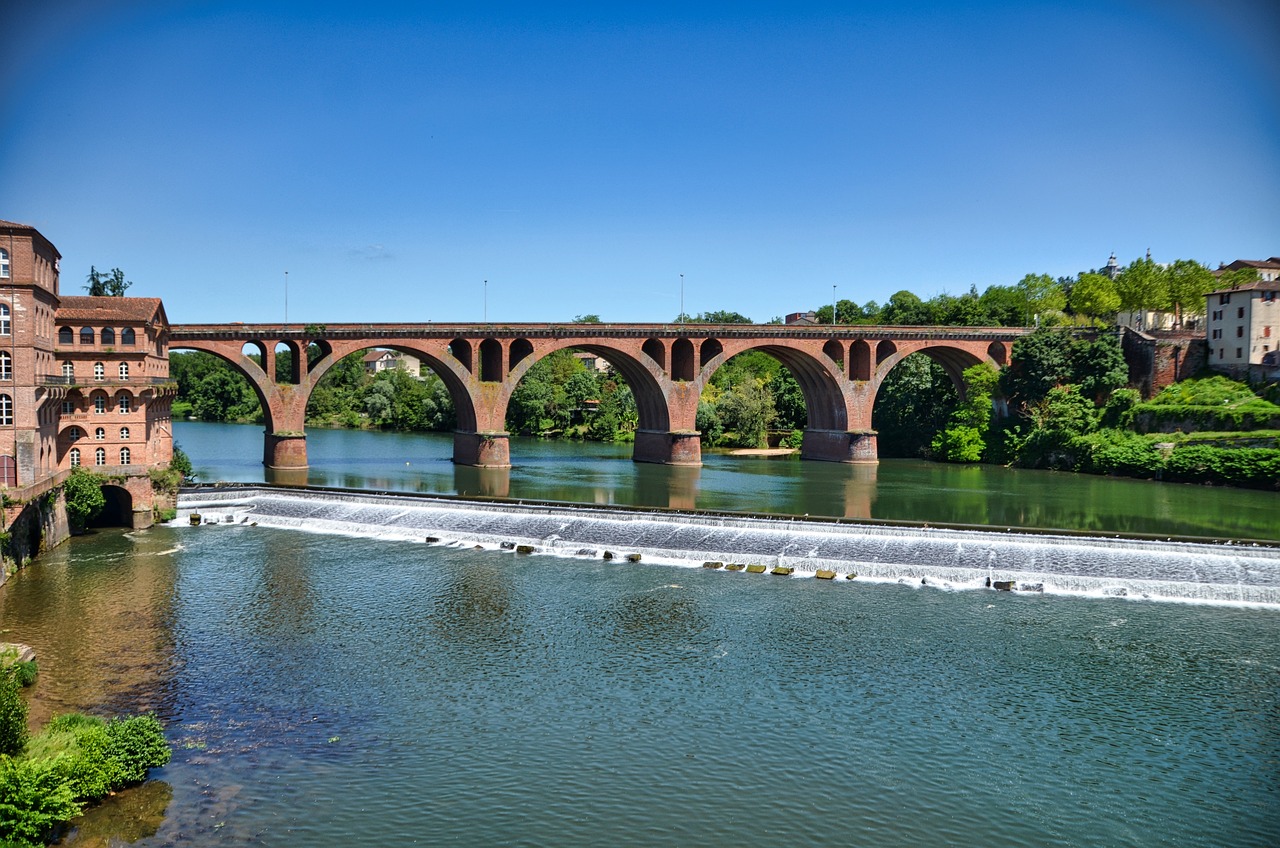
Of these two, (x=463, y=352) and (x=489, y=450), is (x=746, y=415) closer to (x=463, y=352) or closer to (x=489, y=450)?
(x=489, y=450)

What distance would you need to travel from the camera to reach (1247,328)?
69.5 m

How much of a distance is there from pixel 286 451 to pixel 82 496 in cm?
2422

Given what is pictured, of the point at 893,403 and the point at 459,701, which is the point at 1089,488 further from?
the point at 459,701

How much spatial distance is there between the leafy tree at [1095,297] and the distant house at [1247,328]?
17.5 meters

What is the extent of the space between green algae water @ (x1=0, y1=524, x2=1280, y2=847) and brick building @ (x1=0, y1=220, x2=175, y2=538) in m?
5.13

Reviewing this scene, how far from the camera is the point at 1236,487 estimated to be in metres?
59.7

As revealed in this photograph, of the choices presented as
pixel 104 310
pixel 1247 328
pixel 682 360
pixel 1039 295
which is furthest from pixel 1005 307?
pixel 104 310

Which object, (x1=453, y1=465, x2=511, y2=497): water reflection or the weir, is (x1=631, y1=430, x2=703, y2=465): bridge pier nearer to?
(x1=453, y1=465, x2=511, y2=497): water reflection

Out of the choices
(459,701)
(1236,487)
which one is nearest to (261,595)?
(459,701)

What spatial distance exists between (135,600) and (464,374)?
127ft

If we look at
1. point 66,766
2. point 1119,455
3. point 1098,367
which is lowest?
point 66,766

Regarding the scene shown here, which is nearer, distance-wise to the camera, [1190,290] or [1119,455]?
[1119,455]

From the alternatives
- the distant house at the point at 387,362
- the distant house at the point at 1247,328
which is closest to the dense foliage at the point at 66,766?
the distant house at the point at 1247,328

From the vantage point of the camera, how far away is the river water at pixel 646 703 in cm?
1873
